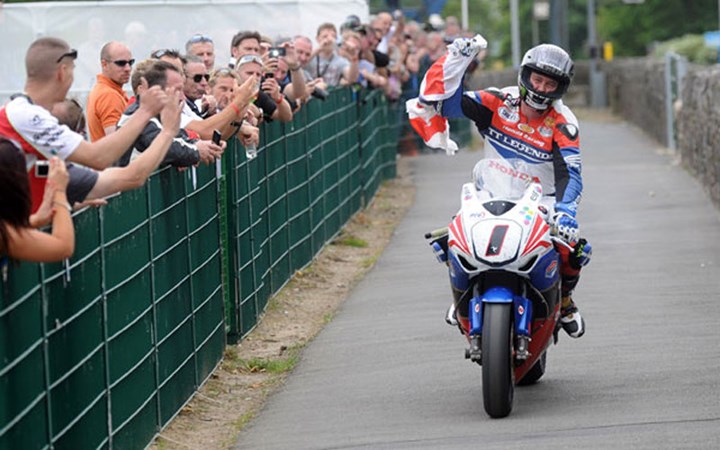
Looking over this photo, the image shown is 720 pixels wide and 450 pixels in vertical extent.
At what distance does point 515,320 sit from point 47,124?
2821mm

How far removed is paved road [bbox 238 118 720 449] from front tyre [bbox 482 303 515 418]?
15 cm

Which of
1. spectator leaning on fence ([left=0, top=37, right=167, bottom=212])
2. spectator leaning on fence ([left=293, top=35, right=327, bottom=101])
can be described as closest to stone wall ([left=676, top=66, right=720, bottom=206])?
spectator leaning on fence ([left=293, top=35, right=327, bottom=101])

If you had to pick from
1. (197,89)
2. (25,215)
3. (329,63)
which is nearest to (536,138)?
(197,89)

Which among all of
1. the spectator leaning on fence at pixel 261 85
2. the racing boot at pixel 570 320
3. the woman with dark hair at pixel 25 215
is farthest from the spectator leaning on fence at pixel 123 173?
the spectator leaning on fence at pixel 261 85

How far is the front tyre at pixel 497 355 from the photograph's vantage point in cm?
884

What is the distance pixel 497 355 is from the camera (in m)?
8.84

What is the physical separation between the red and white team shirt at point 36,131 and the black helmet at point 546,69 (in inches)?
114

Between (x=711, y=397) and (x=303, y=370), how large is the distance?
287 centimetres

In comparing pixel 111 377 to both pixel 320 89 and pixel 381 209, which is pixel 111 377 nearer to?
pixel 320 89

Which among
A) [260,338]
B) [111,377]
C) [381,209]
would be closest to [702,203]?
[381,209]

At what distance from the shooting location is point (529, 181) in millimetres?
9758

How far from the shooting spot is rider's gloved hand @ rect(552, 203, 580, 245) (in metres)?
9.28

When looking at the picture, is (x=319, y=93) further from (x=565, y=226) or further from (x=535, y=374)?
(x=565, y=226)

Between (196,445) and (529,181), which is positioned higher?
(529,181)
